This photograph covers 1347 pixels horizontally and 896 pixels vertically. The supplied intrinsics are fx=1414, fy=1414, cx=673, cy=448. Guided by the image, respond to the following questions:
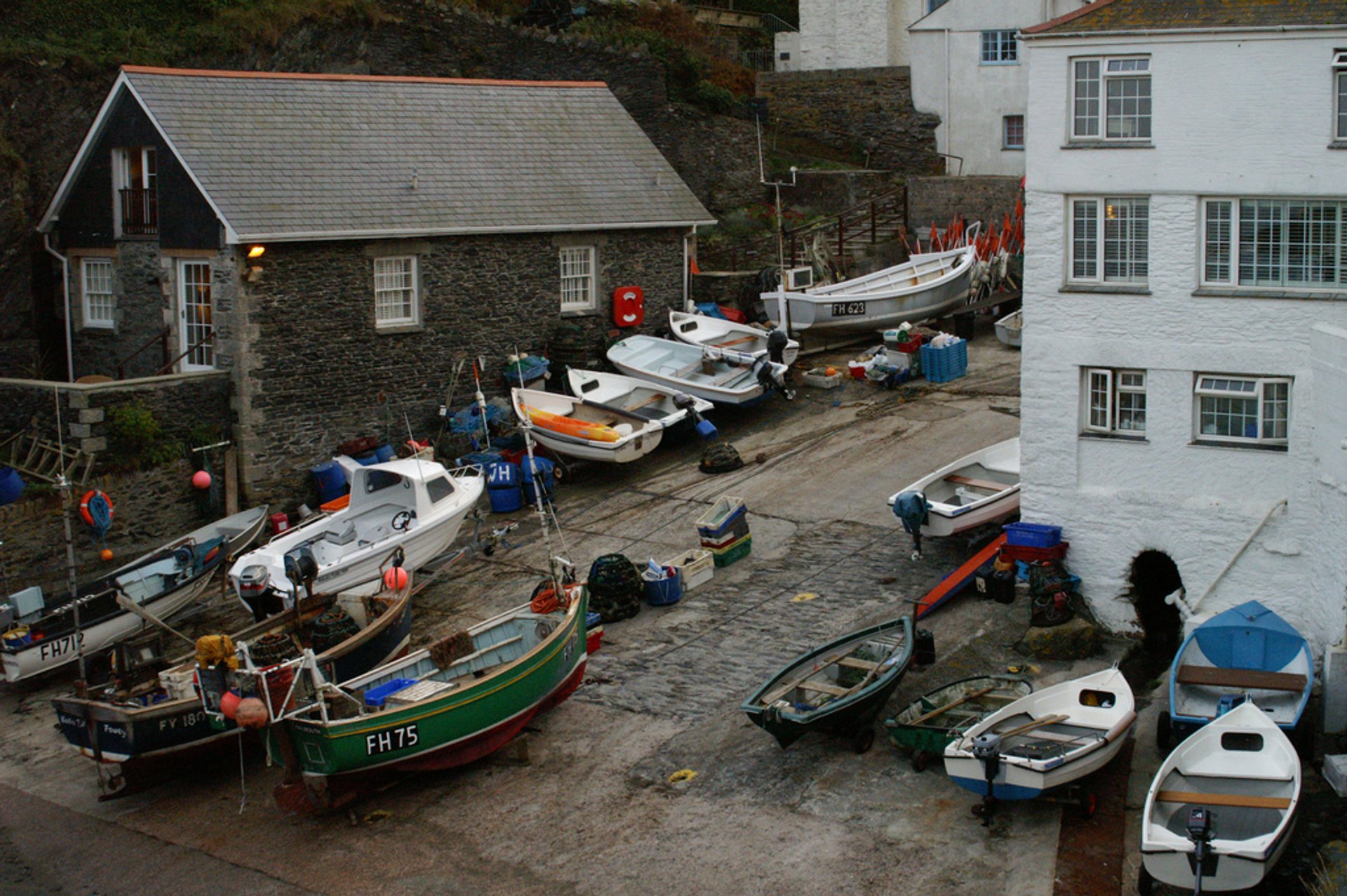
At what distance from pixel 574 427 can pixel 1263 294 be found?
11463 mm

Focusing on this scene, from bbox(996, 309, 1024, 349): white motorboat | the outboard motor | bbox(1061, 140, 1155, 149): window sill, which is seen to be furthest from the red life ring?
bbox(996, 309, 1024, 349): white motorboat

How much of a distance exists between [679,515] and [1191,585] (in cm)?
810

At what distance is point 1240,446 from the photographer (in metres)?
17.5

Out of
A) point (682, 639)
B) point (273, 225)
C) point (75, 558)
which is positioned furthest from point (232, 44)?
point (682, 639)

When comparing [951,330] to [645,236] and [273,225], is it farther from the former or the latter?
[273,225]

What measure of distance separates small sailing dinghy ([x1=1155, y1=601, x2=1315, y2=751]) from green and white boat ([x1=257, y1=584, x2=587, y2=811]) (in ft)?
22.8

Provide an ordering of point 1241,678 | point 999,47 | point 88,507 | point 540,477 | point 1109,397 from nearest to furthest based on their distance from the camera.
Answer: point 1241,678, point 1109,397, point 88,507, point 540,477, point 999,47

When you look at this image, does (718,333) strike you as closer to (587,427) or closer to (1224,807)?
(587,427)

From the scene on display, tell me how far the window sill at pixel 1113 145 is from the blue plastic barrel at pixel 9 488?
1552cm

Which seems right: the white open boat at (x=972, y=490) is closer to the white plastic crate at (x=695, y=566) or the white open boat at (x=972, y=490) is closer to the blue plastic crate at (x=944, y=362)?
the white plastic crate at (x=695, y=566)

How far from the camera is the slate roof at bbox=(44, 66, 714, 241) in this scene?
2367cm

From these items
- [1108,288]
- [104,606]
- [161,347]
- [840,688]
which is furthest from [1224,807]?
[161,347]

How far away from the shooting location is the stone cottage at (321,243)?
76.4ft

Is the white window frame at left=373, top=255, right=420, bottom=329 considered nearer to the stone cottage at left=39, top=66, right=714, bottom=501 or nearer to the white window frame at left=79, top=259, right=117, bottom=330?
the stone cottage at left=39, top=66, right=714, bottom=501
